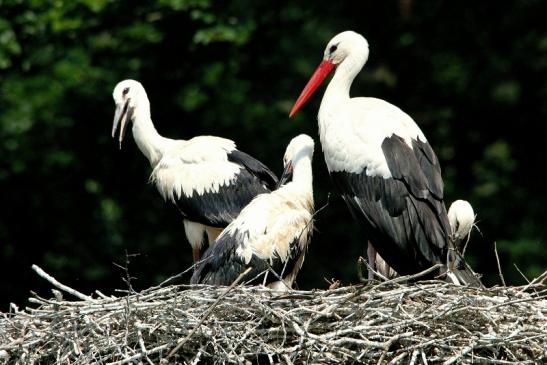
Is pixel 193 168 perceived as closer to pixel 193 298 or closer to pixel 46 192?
pixel 193 298

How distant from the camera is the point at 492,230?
576 inches

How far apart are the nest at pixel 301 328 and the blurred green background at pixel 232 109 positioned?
5941mm

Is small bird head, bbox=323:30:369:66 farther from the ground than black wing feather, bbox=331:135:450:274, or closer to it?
farther from the ground

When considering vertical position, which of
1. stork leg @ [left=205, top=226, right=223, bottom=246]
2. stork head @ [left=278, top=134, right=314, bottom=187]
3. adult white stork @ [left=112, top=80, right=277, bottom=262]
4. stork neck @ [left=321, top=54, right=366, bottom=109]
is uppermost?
stork neck @ [left=321, top=54, right=366, bottom=109]

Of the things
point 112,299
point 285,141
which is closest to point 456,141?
point 285,141

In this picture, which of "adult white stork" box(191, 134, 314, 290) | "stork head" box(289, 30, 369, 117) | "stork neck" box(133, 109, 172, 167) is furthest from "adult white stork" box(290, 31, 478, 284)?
"stork neck" box(133, 109, 172, 167)

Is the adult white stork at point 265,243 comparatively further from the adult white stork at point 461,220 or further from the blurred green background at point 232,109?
the blurred green background at point 232,109

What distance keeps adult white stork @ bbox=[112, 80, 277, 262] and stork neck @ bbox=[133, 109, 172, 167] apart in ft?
0.33

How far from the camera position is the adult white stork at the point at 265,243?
27.6 ft

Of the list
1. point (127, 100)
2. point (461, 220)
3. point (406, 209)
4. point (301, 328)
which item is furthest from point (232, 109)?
point (301, 328)

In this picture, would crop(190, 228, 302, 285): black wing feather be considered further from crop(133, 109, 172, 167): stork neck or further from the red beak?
crop(133, 109, 172, 167): stork neck

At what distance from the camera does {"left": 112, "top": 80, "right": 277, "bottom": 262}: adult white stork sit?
32.4 ft

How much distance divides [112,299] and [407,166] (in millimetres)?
1825

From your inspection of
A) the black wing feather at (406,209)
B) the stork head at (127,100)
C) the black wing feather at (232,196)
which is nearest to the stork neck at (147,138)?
the stork head at (127,100)
